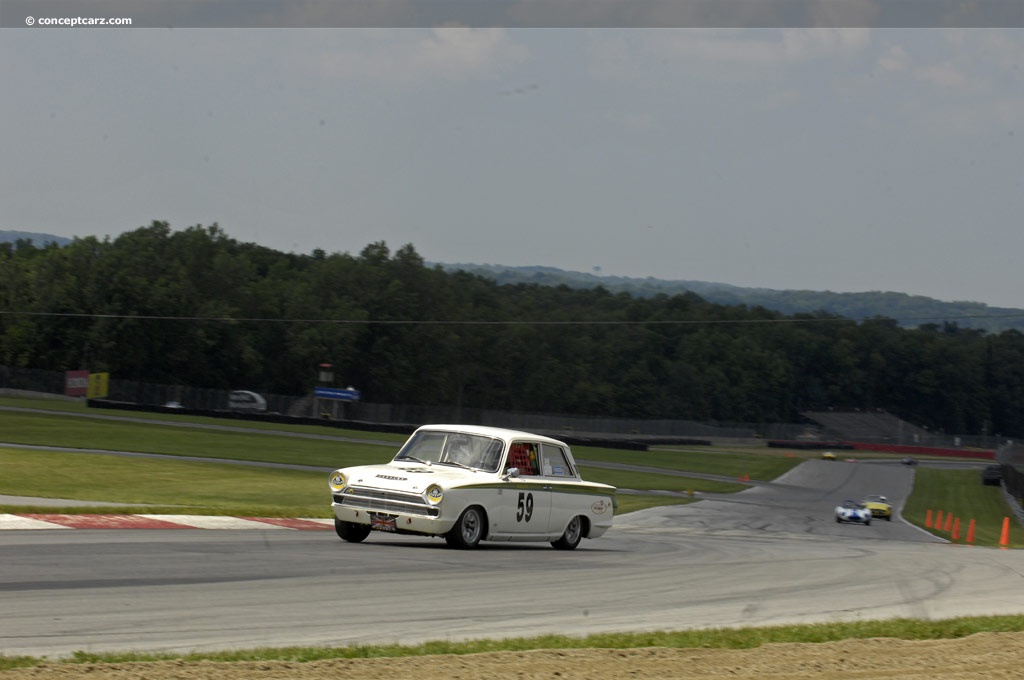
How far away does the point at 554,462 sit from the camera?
1677 centimetres

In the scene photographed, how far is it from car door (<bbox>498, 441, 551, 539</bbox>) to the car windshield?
0.24m

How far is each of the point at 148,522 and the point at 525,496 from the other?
5305mm

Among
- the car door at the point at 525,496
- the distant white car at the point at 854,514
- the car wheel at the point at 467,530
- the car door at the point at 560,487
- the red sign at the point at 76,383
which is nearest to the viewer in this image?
the car wheel at the point at 467,530

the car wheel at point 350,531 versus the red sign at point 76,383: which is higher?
the car wheel at point 350,531

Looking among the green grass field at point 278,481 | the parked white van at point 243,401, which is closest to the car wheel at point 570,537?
the green grass field at point 278,481

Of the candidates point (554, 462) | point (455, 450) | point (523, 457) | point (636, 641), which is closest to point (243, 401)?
point (554, 462)

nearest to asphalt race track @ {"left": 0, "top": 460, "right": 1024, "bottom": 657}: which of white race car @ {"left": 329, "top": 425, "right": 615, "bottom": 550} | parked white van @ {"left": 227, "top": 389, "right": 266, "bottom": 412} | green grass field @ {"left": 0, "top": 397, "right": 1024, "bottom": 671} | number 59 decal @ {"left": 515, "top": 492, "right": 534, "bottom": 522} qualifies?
white race car @ {"left": 329, "top": 425, "right": 615, "bottom": 550}

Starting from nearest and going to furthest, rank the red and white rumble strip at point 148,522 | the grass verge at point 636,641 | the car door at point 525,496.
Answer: the grass verge at point 636,641, the red and white rumble strip at point 148,522, the car door at point 525,496

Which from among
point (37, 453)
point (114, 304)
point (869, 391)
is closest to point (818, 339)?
point (869, 391)

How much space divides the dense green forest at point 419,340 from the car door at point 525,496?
73.3 metres

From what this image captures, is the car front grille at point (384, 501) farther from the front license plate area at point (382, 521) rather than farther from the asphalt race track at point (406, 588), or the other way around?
the asphalt race track at point (406, 588)

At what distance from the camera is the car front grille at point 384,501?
14156 millimetres

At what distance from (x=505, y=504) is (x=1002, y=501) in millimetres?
50848

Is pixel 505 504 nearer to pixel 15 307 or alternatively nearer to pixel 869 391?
pixel 15 307
